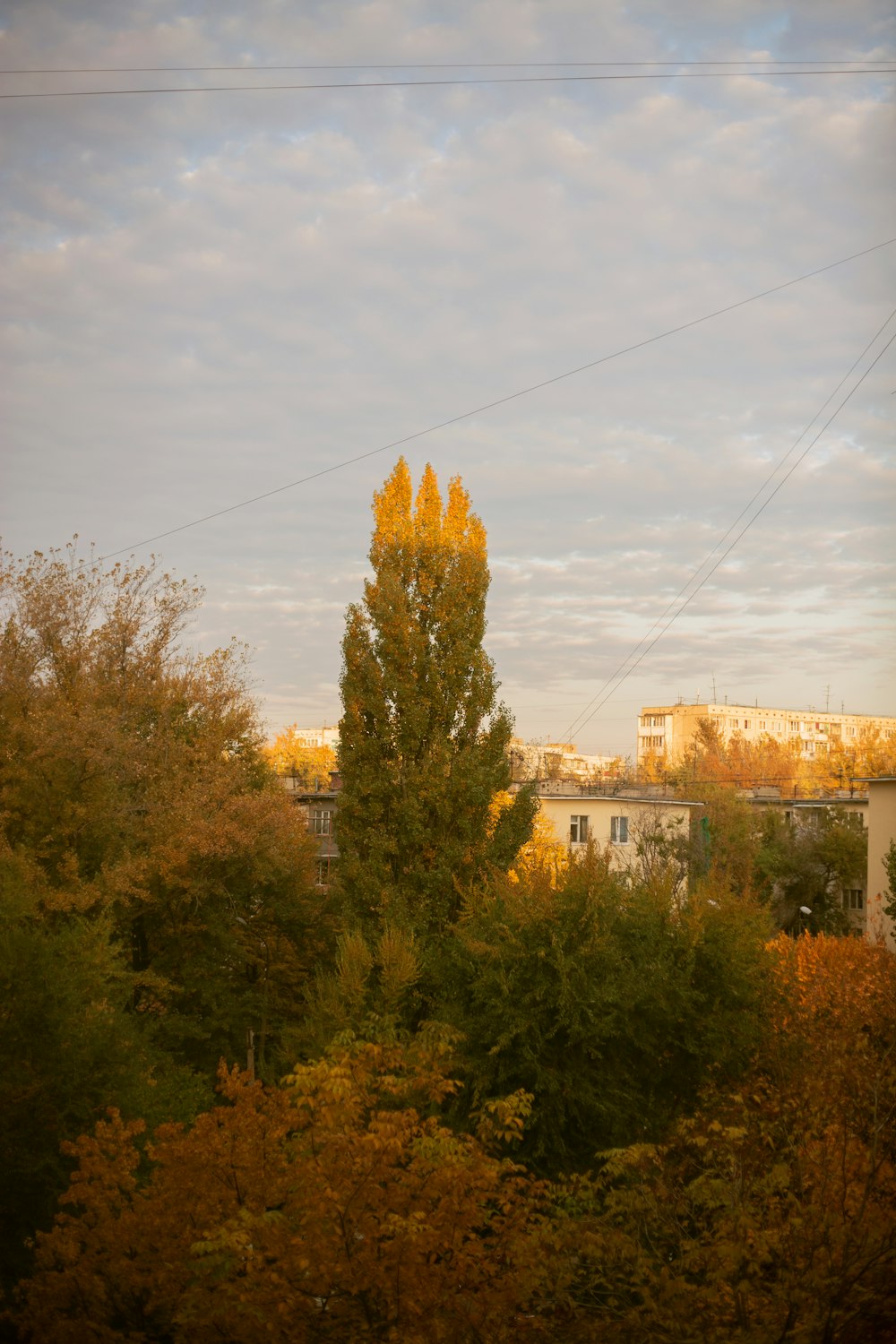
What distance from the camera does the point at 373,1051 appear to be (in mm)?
17844

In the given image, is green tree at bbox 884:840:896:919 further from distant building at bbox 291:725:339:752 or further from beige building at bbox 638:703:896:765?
beige building at bbox 638:703:896:765

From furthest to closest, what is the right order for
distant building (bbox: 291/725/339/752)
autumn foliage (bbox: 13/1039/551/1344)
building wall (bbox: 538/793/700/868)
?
distant building (bbox: 291/725/339/752)
building wall (bbox: 538/793/700/868)
autumn foliage (bbox: 13/1039/551/1344)

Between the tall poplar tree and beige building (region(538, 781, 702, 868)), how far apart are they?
2553 centimetres

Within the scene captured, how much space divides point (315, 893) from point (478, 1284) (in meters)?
24.3

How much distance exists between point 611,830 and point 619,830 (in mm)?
764

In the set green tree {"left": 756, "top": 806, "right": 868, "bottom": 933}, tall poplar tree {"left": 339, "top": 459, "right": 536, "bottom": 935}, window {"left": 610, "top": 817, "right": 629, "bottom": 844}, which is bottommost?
green tree {"left": 756, "top": 806, "right": 868, "bottom": 933}

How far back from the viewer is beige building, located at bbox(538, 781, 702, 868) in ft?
174

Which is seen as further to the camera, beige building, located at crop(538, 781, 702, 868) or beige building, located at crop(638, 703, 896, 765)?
beige building, located at crop(638, 703, 896, 765)

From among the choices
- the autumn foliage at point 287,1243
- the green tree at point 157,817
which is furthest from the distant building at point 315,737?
the autumn foliage at point 287,1243

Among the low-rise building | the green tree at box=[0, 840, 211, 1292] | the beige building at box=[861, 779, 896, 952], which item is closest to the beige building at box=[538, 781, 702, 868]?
the low-rise building

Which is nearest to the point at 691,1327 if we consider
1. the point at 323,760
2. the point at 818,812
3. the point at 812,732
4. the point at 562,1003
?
the point at 562,1003

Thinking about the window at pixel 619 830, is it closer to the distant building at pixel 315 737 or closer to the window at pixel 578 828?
the window at pixel 578 828

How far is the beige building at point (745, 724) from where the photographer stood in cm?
15388

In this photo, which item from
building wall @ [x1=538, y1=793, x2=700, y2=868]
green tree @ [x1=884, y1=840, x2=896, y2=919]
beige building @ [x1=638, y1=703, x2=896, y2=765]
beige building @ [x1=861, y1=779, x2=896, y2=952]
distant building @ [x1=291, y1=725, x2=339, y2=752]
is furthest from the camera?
beige building @ [x1=638, y1=703, x2=896, y2=765]
